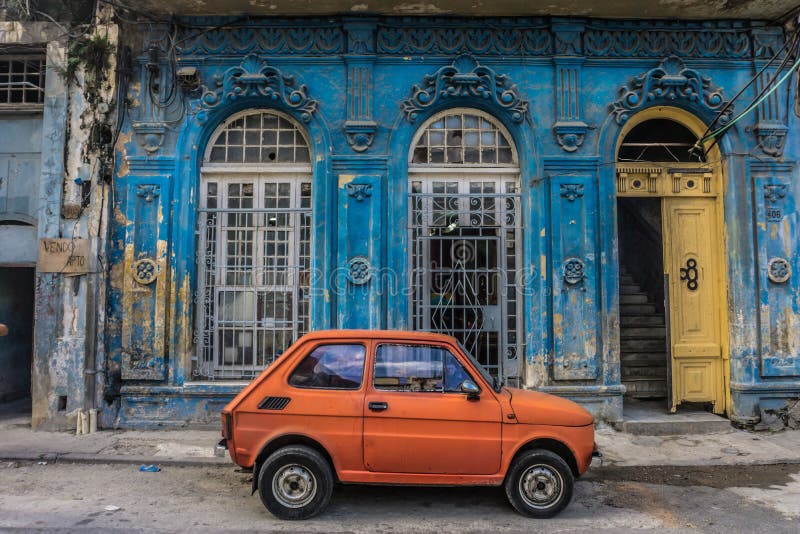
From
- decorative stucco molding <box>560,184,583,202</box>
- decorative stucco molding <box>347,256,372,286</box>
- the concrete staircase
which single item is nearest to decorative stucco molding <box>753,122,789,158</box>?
decorative stucco molding <box>560,184,583,202</box>

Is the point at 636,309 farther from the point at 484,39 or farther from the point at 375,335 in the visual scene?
the point at 375,335

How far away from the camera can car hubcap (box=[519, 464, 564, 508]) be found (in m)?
4.82

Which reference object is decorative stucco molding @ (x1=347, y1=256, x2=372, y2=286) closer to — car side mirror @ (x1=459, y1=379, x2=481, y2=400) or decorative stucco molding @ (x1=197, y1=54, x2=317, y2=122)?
decorative stucco molding @ (x1=197, y1=54, x2=317, y2=122)

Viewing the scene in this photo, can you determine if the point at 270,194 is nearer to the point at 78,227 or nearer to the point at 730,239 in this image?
the point at 78,227

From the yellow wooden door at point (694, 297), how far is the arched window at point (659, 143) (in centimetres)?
78

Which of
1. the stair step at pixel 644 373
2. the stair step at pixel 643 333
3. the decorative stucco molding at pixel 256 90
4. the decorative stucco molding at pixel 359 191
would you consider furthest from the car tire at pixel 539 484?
the decorative stucco molding at pixel 256 90

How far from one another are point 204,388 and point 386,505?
3628 millimetres

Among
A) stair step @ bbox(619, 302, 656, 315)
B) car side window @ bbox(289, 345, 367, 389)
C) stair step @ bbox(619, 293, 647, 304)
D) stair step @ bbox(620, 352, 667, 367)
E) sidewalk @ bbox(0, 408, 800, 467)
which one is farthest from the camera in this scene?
stair step @ bbox(619, 293, 647, 304)

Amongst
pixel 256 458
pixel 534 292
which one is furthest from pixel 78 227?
pixel 534 292

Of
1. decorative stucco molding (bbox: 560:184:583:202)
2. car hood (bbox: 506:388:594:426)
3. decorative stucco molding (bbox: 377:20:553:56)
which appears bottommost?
car hood (bbox: 506:388:594:426)

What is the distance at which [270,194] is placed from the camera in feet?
27.1

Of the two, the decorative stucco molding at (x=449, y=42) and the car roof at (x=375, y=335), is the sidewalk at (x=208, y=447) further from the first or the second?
the decorative stucco molding at (x=449, y=42)

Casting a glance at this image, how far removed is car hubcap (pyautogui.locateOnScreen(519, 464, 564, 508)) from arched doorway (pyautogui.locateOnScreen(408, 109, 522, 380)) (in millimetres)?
3187

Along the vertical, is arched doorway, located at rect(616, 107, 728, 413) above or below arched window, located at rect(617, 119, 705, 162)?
below
